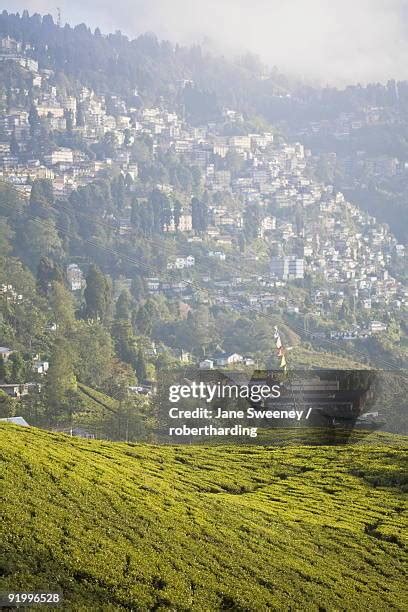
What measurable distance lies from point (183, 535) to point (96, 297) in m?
38.0

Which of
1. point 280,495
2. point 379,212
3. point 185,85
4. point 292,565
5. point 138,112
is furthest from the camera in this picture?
point 185,85

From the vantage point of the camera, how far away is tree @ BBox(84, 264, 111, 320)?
5056 cm

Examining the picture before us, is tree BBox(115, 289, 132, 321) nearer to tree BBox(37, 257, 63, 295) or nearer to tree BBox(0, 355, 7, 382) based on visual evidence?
tree BBox(37, 257, 63, 295)

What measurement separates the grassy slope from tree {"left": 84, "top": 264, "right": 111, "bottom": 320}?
29.8 meters

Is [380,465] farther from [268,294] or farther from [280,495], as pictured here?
[268,294]

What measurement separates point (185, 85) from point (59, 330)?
91.9 meters

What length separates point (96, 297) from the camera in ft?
167

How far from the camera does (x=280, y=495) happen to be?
63.6 ft

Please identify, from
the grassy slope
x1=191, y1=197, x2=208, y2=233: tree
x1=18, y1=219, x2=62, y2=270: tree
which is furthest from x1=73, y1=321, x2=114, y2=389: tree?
x1=191, y1=197, x2=208, y2=233: tree

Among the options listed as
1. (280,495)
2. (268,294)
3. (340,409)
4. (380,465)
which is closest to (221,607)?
(280,495)

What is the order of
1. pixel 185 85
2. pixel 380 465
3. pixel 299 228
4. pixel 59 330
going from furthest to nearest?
pixel 185 85 < pixel 299 228 < pixel 59 330 < pixel 380 465

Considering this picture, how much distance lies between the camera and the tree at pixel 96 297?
5056 centimetres

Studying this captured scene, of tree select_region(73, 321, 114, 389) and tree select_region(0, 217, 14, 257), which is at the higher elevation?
tree select_region(0, 217, 14, 257)

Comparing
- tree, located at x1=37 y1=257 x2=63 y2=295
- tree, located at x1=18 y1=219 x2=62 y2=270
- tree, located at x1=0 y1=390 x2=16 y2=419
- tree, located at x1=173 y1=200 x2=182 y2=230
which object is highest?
tree, located at x1=173 y1=200 x2=182 y2=230
